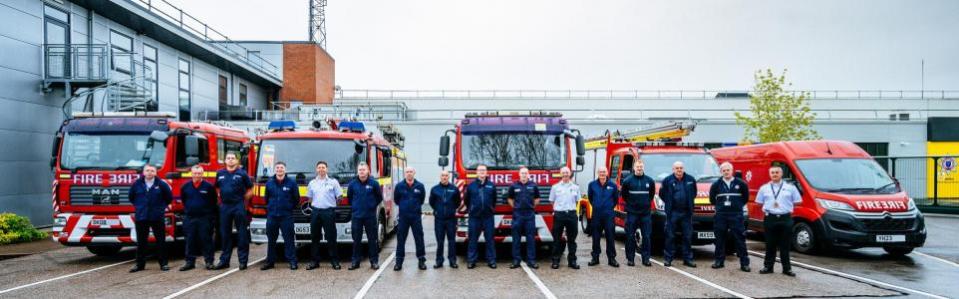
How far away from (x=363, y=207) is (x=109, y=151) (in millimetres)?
4759

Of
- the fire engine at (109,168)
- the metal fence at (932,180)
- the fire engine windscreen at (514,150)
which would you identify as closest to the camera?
the fire engine at (109,168)

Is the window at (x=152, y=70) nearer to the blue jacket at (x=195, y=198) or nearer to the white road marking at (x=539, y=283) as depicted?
the blue jacket at (x=195, y=198)

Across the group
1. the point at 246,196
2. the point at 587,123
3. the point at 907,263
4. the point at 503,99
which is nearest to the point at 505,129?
the point at 246,196

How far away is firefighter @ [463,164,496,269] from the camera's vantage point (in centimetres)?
979

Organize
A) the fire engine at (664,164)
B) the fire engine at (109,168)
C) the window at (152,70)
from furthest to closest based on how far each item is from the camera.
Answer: the window at (152,70), the fire engine at (664,164), the fire engine at (109,168)

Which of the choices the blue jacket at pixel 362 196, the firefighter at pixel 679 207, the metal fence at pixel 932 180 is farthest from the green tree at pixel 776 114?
the blue jacket at pixel 362 196

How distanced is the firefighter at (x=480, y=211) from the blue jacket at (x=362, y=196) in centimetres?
149

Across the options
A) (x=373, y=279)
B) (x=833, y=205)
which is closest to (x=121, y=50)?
(x=373, y=279)

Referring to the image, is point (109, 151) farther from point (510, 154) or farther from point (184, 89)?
point (184, 89)

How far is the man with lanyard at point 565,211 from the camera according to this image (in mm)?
9750

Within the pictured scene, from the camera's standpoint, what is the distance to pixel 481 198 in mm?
9805

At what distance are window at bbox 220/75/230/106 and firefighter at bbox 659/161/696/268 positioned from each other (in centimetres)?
2283

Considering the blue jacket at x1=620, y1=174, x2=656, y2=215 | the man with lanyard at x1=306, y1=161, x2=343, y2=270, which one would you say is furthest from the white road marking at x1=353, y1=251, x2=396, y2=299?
the blue jacket at x1=620, y1=174, x2=656, y2=215

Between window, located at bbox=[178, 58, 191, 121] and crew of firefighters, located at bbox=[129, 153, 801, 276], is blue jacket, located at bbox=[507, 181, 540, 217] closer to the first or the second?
crew of firefighters, located at bbox=[129, 153, 801, 276]
